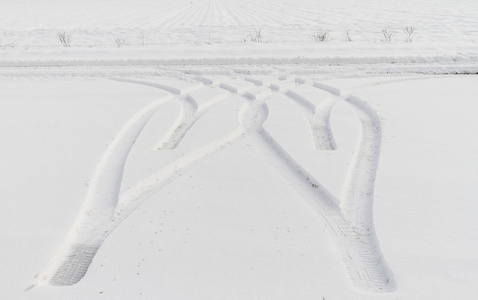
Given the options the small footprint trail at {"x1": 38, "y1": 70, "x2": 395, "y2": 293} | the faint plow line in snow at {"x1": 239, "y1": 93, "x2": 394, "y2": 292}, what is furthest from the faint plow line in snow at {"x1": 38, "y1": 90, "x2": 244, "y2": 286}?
the faint plow line in snow at {"x1": 239, "y1": 93, "x2": 394, "y2": 292}

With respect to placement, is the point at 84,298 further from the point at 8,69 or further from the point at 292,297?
the point at 8,69

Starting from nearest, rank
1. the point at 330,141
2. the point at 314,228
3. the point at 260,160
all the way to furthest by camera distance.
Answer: the point at 314,228 < the point at 260,160 < the point at 330,141

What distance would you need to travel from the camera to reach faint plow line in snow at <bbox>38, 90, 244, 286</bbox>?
7.29 feet

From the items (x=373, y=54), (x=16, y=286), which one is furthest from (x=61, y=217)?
(x=373, y=54)

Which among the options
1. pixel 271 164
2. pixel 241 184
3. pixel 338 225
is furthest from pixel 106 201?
pixel 338 225

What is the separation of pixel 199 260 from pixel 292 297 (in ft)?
1.63

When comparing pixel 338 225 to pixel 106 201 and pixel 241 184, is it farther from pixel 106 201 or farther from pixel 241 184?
pixel 106 201

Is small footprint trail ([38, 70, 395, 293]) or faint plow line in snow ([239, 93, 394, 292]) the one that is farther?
small footprint trail ([38, 70, 395, 293])

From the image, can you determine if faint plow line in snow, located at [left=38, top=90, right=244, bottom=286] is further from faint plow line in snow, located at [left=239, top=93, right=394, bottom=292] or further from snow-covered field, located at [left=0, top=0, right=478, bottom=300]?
faint plow line in snow, located at [left=239, top=93, right=394, bottom=292]

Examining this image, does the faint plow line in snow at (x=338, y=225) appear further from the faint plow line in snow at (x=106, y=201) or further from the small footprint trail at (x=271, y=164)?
the faint plow line in snow at (x=106, y=201)

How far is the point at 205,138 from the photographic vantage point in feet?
12.6

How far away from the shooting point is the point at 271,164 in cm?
333

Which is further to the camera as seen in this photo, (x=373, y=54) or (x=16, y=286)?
(x=373, y=54)

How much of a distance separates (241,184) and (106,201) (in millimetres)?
854
